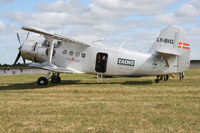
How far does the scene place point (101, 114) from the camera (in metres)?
6.64

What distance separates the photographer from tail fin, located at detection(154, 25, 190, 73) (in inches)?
546

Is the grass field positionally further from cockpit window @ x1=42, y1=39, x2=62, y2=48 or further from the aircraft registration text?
cockpit window @ x1=42, y1=39, x2=62, y2=48

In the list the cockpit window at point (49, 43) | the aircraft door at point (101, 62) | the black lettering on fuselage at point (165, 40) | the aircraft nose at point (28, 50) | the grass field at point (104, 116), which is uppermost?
the black lettering on fuselage at point (165, 40)

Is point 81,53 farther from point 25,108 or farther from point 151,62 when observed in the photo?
point 25,108

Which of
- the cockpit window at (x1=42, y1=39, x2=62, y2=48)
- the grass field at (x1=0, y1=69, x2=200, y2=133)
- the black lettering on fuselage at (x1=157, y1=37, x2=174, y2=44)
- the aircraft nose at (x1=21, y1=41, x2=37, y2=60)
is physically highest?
the black lettering on fuselage at (x1=157, y1=37, x2=174, y2=44)

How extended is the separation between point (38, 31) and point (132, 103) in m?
7.07

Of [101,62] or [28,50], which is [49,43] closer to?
[28,50]

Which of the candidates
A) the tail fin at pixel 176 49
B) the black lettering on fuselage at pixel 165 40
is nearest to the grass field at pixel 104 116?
the tail fin at pixel 176 49

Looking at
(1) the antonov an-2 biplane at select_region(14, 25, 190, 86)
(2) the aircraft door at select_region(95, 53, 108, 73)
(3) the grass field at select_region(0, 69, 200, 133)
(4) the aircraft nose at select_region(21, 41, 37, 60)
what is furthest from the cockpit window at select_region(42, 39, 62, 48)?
(3) the grass field at select_region(0, 69, 200, 133)

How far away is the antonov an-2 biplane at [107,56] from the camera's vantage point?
13930 millimetres

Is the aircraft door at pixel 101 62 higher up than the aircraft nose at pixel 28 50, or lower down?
lower down

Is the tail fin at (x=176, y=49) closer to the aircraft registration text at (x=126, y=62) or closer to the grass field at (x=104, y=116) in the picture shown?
the aircraft registration text at (x=126, y=62)

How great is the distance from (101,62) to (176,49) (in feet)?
13.8

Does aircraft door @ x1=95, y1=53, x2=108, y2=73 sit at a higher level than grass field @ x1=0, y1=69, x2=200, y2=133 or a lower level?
higher
